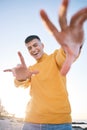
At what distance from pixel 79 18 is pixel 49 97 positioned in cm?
107

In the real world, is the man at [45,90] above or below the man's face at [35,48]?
below

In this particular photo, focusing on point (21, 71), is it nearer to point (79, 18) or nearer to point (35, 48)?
point (35, 48)

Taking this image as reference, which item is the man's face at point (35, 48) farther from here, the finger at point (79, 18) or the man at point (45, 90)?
the finger at point (79, 18)

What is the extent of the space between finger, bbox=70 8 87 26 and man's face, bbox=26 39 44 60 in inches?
43.9

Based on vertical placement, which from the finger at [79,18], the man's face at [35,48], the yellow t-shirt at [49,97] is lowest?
the yellow t-shirt at [49,97]

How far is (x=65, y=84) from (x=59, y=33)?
103cm

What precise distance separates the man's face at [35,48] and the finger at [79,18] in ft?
3.66

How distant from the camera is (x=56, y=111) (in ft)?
7.42

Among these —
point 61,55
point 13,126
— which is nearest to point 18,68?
point 61,55

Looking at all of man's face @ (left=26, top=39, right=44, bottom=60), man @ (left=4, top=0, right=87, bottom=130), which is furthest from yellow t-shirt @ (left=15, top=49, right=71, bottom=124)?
man's face @ (left=26, top=39, right=44, bottom=60)

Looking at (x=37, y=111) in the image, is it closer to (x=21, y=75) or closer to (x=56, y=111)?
(x=56, y=111)

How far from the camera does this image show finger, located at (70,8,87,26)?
1.28m

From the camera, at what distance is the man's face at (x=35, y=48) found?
246 cm

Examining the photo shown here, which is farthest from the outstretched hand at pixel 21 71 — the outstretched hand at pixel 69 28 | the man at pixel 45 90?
the outstretched hand at pixel 69 28
